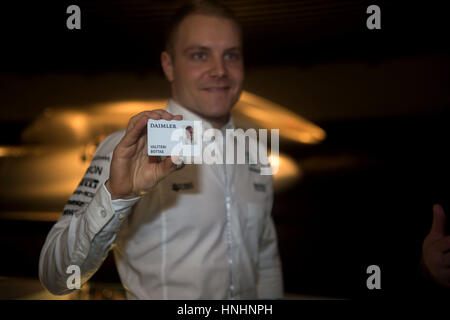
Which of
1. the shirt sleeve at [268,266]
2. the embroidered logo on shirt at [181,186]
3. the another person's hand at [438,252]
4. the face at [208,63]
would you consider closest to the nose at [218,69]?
the face at [208,63]

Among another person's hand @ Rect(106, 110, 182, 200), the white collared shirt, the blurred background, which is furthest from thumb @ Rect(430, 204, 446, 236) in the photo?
another person's hand @ Rect(106, 110, 182, 200)

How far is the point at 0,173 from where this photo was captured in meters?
1.29

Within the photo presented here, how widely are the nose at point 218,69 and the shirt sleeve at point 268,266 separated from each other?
0.47 meters

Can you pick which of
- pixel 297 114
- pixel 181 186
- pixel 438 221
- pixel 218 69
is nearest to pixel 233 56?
pixel 218 69

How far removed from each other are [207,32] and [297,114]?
1721mm

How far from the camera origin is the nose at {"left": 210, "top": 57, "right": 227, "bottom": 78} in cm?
95

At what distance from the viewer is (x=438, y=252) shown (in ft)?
2.39

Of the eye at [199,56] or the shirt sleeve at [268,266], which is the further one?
the shirt sleeve at [268,266]

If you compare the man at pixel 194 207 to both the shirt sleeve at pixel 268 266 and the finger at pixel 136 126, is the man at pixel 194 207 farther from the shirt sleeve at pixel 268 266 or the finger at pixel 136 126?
the finger at pixel 136 126

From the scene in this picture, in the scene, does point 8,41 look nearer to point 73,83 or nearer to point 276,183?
point 73,83

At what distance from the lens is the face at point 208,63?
3.15 feet

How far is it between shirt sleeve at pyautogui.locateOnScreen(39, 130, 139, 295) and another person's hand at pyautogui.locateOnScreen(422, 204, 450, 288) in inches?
26.7

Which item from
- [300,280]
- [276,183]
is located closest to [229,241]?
[300,280]

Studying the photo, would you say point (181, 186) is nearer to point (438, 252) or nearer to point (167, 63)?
point (167, 63)
